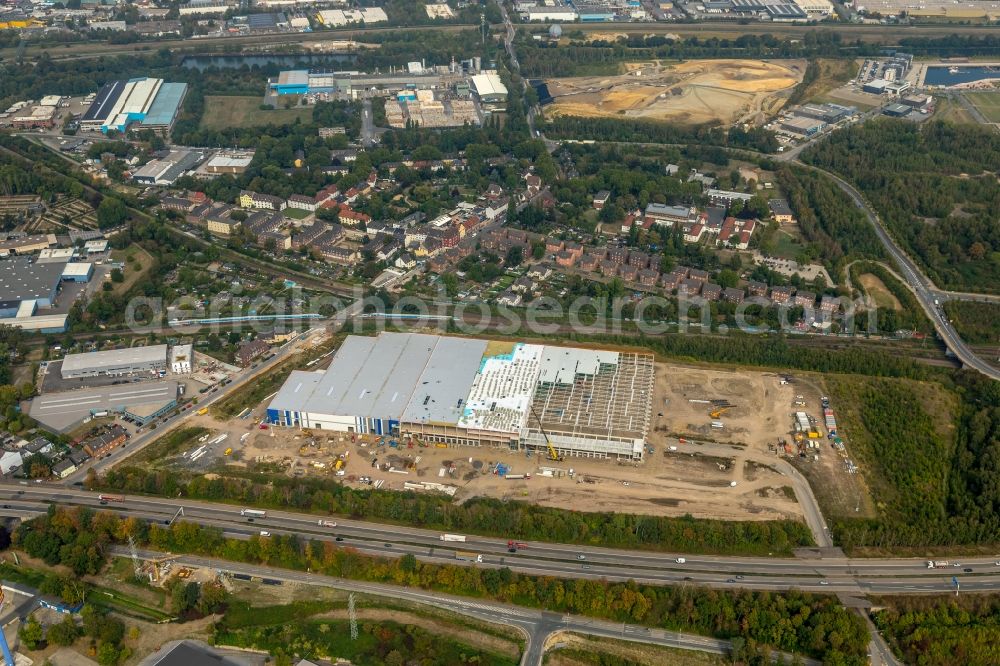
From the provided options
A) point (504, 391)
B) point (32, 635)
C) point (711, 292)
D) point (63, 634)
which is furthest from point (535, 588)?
point (711, 292)

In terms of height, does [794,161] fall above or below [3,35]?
below

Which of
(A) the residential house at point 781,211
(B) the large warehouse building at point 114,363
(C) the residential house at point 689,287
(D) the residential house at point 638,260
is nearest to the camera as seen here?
(B) the large warehouse building at point 114,363

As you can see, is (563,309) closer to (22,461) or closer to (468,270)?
(468,270)

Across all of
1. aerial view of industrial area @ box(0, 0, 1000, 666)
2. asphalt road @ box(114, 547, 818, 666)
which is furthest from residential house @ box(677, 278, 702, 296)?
asphalt road @ box(114, 547, 818, 666)

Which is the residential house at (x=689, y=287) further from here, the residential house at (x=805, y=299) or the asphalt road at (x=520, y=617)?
the asphalt road at (x=520, y=617)

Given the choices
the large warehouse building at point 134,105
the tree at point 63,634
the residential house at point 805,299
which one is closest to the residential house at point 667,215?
the residential house at point 805,299

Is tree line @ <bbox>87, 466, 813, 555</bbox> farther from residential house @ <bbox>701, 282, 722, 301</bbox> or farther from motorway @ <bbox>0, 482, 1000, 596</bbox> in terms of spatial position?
residential house @ <bbox>701, 282, 722, 301</bbox>

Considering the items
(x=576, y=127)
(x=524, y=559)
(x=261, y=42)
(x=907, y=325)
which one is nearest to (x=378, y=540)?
(x=524, y=559)
